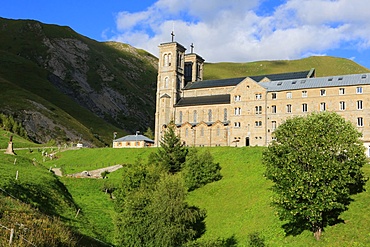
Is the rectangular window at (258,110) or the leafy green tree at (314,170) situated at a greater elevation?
the rectangular window at (258,110)

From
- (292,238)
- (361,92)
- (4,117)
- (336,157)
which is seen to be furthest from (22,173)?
(4,117)

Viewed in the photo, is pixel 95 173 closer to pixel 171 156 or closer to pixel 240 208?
pixel 171 156

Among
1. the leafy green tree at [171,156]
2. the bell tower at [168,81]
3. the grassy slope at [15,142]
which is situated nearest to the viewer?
the leafy green tree at [171,156]

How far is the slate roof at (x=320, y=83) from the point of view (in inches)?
2921

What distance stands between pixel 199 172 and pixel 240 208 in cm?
1132

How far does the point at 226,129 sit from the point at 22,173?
166 ft

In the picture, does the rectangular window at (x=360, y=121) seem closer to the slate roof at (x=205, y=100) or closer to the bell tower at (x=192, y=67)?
the slate roof at (x=205, y=100)

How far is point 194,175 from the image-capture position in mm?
55031

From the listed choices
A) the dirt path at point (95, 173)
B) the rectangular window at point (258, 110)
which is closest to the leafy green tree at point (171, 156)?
the dirt path at point (95, 173)

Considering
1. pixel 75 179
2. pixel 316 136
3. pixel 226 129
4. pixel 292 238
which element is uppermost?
pixel 226 129

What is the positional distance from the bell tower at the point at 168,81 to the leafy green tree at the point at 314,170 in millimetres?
62784

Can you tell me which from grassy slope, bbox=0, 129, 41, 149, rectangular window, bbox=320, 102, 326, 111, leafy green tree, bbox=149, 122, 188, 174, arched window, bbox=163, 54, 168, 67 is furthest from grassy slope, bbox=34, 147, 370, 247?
arched window, bbox=163, 54, 168, 67

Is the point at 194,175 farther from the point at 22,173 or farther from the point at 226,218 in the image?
the point at 22,173

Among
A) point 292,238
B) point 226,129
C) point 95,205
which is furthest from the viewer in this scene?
point 226,129
